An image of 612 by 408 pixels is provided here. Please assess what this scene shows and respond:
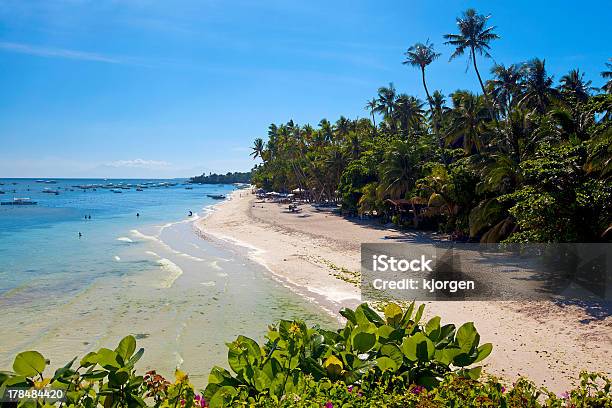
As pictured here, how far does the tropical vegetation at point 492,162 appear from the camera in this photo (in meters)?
13.8

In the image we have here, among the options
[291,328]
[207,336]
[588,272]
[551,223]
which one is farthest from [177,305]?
[588,272]

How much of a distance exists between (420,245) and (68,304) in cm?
1856

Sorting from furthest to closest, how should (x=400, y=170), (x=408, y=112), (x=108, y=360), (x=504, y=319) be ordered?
(x=408, y=112) < (x=400, y=170) < (x=504, y=319) < (x=108, y=360)

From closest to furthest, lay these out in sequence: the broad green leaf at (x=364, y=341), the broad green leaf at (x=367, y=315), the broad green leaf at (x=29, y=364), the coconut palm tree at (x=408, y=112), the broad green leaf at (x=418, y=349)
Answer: the broad green leaf at (x=29, y=364) < the broad green leaf at (x=418, y=349) < the broad green leaf at (x=364, y=341) < the broad green leaf at (x=367, y=315) < the coconut palm tree at (x=408, y=112)

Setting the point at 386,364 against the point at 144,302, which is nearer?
the point at 386,364

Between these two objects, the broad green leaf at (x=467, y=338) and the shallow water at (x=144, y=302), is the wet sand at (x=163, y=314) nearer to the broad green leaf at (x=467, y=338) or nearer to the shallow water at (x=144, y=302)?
the shallow water at (x=144, y=302)

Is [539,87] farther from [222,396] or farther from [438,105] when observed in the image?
[222,396]

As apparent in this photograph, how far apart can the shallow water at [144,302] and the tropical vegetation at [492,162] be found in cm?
925

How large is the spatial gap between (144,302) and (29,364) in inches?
577

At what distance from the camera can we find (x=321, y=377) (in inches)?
154

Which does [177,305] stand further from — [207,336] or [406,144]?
[406,144]

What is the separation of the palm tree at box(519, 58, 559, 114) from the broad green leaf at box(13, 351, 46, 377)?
125ft

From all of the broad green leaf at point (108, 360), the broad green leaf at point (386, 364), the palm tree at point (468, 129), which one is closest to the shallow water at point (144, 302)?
the broad green leaf at point (108, 360)

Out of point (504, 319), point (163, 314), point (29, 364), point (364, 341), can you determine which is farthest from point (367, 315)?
point (163, 314)
